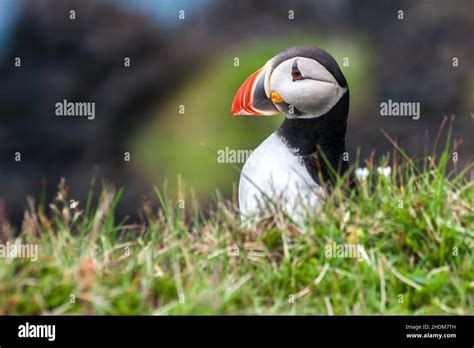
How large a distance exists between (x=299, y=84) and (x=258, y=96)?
0.27 m

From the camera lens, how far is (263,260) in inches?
166

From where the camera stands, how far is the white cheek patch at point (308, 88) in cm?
517

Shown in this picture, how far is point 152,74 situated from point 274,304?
5701mm

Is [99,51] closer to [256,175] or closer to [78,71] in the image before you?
[78,71]

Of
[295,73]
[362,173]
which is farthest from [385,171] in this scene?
[295,73]

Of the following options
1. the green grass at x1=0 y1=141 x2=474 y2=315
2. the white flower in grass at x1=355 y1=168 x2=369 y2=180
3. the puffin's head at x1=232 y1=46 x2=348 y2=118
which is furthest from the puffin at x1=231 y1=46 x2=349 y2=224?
the green grass at x1=0 y1=141 x2=474 y2=315

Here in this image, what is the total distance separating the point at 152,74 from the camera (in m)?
9.35

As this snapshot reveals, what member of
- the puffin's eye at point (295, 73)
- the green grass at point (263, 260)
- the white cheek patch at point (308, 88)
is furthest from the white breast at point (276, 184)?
the puffin's eye at point (295, 73)

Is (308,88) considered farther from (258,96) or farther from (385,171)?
(385,171)

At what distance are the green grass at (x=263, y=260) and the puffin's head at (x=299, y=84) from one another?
2.29ft

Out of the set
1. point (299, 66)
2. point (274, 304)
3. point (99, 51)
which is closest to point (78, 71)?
point (99, 51)

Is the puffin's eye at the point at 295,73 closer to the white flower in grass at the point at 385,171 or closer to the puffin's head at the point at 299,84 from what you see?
the puffin's head at the point at 299,84
